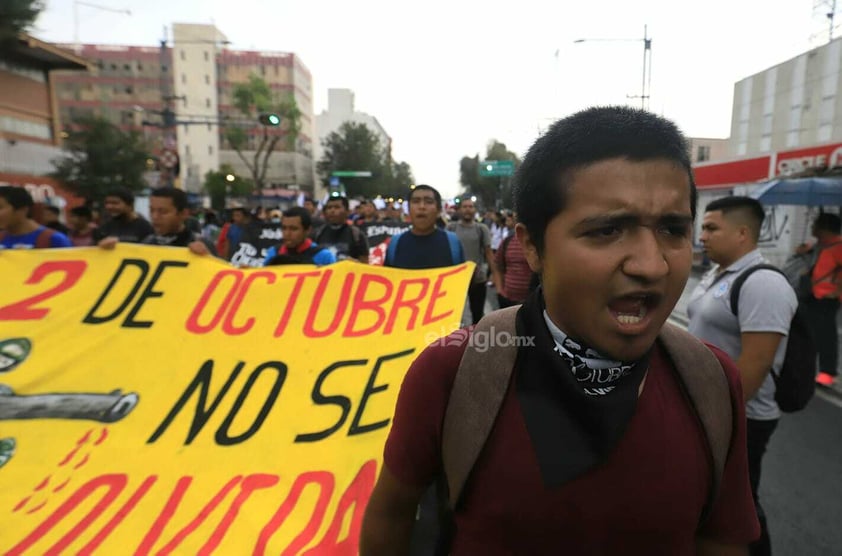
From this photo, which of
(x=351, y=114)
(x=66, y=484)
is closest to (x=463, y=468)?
(x=66, y=484)

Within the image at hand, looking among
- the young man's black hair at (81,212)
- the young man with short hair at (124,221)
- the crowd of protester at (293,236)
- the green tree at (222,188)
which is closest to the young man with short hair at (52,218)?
the crowd of protester at (293,236)

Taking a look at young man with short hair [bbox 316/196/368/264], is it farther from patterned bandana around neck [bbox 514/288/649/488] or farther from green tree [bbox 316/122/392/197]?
green tree [bbox 316/122/392/197]

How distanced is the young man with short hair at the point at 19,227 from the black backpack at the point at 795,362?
5037mm

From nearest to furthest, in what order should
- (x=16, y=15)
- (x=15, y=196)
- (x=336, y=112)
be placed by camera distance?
1. (x=15, y=196)
2. (x=16, y=15)
3. (x=336, y=112)

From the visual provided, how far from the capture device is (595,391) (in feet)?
3.45

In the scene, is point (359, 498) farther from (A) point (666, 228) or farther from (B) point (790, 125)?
(B) point (790, 125)

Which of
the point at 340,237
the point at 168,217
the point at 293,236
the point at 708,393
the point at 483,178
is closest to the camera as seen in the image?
the point at 708,393

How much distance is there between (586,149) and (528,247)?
251 mm

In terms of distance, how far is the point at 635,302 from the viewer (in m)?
0.97

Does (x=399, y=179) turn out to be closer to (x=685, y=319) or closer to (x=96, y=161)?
(x=96, y=161)

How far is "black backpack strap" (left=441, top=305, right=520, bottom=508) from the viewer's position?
1.04 m

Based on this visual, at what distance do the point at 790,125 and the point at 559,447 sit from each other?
4539cm

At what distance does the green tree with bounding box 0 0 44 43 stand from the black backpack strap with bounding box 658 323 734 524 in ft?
53.5

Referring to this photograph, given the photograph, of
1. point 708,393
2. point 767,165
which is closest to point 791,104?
point 767,165
